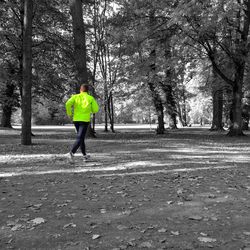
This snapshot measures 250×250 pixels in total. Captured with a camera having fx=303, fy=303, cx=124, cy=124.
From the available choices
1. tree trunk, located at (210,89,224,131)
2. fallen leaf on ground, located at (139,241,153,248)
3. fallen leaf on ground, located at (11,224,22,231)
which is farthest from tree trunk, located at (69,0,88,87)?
tree trunk, located at (210,89,224,131)

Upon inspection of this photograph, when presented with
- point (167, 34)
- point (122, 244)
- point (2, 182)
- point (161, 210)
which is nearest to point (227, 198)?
point (161, 210)

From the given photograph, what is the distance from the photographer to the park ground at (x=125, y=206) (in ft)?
10.8

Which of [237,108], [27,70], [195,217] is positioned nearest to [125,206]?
[195,217]

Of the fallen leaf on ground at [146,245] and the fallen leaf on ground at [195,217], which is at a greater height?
the fallen leaf on ground at [195,217]

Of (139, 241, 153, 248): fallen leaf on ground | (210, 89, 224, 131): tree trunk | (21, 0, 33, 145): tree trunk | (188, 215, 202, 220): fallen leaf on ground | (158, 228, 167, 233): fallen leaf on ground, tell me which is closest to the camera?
(139, 241, 153, 248): fallen leaf on ground

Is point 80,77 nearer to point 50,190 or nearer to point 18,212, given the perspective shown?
point 50,190

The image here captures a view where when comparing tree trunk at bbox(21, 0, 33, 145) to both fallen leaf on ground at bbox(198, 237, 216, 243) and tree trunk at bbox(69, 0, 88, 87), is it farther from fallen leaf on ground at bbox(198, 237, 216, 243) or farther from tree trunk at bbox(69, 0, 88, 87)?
fallen leaf on ground at bbox(198, 237, 216, 243)

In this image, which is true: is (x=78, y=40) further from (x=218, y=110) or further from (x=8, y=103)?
(x=218, y=110)

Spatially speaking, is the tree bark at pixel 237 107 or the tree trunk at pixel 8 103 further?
the tree trunk at pixel 8 103

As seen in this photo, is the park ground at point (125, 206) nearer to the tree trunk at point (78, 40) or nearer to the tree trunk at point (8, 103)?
the tree trunk at point (78, 40)

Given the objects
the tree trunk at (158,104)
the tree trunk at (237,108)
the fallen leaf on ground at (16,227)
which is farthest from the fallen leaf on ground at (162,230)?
the tree trunk at (158,104)

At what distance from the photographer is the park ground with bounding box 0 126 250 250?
10.8 feet

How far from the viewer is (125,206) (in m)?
4.55

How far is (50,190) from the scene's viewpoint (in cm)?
559
